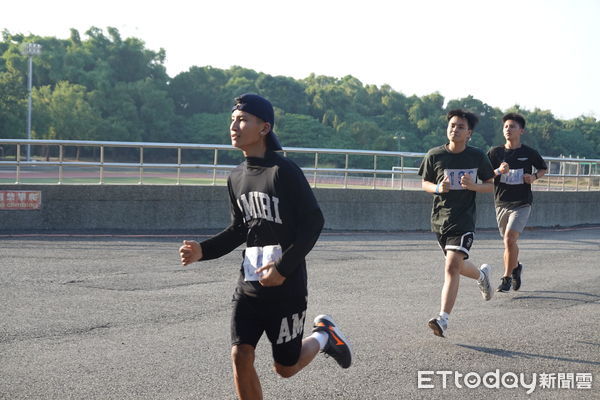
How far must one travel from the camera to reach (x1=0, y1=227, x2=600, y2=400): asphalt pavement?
196 inches

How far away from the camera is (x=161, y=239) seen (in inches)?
522

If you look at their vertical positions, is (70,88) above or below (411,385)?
above

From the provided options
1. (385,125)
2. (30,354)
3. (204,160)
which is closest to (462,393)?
(30,354)

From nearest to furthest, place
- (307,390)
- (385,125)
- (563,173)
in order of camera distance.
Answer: (307,390) → (563,173) → (385,125)

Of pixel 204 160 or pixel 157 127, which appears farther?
pixel 157 127

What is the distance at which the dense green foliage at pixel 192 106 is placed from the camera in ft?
236

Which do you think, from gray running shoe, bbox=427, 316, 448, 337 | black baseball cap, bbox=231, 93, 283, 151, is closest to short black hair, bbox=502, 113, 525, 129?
gray running shoe, bbox=427, 316, 448, 337

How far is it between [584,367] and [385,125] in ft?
344

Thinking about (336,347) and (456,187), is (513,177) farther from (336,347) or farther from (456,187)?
(336,347)

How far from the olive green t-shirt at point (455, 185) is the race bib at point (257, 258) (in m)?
3.24

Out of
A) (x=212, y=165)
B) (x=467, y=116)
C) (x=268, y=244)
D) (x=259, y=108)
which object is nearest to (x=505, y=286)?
(x=467, y=116)

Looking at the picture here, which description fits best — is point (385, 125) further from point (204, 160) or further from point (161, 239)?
point (161, 239)

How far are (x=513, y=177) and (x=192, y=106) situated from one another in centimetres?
8937

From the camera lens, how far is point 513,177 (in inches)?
366
